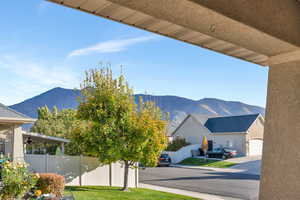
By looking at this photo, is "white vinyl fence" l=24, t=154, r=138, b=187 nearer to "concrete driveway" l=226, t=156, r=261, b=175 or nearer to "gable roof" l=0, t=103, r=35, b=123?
"gable roof" l=0, t=103, r=35, b=123

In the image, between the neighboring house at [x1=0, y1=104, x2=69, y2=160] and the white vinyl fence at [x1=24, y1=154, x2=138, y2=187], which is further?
the white vinyl fence at [x1=24, y1=154, x2=138, y2=187]

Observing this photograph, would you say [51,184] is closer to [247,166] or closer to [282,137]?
[282,137]

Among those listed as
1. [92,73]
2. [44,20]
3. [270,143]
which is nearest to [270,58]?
[270,143]

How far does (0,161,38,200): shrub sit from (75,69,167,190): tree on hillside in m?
5.26

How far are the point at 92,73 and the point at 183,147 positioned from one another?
22.1 meters

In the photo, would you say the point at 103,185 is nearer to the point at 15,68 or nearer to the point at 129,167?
the point at 129,167

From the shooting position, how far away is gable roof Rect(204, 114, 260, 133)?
34381mm

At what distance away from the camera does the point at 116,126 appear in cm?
1262

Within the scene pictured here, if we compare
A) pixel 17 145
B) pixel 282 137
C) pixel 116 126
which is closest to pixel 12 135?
pixel 17 145

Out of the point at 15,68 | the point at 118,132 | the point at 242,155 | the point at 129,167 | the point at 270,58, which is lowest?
the point at 242,155

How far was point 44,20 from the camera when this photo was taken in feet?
138

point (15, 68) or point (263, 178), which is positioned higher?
point (15, 68)

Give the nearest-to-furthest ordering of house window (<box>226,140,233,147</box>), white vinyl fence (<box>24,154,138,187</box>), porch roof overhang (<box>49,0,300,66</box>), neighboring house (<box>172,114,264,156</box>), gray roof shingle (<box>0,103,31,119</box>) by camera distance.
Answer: porch roof overhang (<box>49,0,300,66</box>), gray roof shingle (<box>0,103,31,119</box>), white vinyl fence (<box>24,154,138,187</box>), neighboring house (<box>172,114,264,156</box>), house window (<box>226,140,233,147</box>)

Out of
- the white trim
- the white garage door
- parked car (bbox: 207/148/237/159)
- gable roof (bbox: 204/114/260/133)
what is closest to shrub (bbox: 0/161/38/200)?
the white trim
